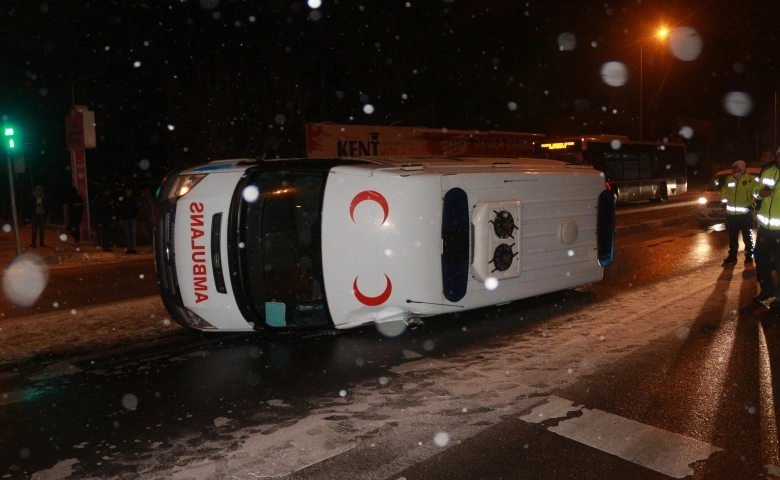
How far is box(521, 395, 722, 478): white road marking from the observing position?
394 cm

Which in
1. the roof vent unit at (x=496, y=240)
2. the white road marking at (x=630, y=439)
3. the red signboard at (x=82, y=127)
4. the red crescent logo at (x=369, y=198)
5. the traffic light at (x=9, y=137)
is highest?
the red signboard at (x=82, y=127)

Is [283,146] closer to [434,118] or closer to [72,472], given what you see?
[434,118]

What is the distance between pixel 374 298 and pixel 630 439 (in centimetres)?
272

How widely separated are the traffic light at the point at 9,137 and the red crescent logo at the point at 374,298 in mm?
9168

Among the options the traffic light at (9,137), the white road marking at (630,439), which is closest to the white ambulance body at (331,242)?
the white road marking at (630,439)

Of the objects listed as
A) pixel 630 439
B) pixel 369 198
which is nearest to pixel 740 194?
pixel 369 198

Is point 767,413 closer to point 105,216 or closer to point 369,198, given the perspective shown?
point 369,198

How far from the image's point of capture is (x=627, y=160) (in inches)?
1161

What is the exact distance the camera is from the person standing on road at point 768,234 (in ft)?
24.6

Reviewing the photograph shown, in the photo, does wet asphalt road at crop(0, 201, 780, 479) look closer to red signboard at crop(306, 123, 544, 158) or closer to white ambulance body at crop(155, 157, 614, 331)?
white ambulance body at crop(155, 157, 614, 331)

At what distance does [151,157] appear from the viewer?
31.4 metres

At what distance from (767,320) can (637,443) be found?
3.75m

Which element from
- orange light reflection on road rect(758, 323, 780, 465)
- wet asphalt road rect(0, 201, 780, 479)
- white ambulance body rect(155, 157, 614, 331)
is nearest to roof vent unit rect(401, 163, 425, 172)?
white ambulance body rect(155, 157, 614, 331)

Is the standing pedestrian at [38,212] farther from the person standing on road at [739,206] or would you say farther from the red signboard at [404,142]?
the person standing on road at [739,206]
